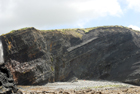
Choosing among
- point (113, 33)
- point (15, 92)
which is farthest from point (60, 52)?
point (15, 92)

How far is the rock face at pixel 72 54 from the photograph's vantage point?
1366 inches

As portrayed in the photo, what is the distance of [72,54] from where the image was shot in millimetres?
46438

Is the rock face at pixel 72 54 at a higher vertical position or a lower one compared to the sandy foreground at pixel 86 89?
higher

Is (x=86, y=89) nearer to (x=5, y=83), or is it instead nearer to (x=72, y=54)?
(x=5, y=83)

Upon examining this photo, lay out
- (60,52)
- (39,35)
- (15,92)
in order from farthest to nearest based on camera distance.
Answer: (60,52)
(39,35)
(15,92)

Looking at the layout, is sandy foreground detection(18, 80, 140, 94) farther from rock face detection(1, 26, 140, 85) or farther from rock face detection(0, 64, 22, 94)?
rock face detection(1, 26, 140, 85)

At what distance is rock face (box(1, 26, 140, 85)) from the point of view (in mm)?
34688

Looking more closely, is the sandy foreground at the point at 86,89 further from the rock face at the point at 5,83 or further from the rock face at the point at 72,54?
the rock face at the point at 72,54

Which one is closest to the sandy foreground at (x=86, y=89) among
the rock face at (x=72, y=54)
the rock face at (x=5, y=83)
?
the rock face at (x=5, y=83)

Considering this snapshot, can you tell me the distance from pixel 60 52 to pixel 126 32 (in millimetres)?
23656

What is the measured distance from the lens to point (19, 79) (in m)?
32.9

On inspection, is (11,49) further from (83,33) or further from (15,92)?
(83,33)

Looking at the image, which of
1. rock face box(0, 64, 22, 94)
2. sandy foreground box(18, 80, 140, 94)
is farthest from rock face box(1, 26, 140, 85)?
rock face box(0, 64, 22, 94)

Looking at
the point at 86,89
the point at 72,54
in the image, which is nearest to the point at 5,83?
the point at 86,89
